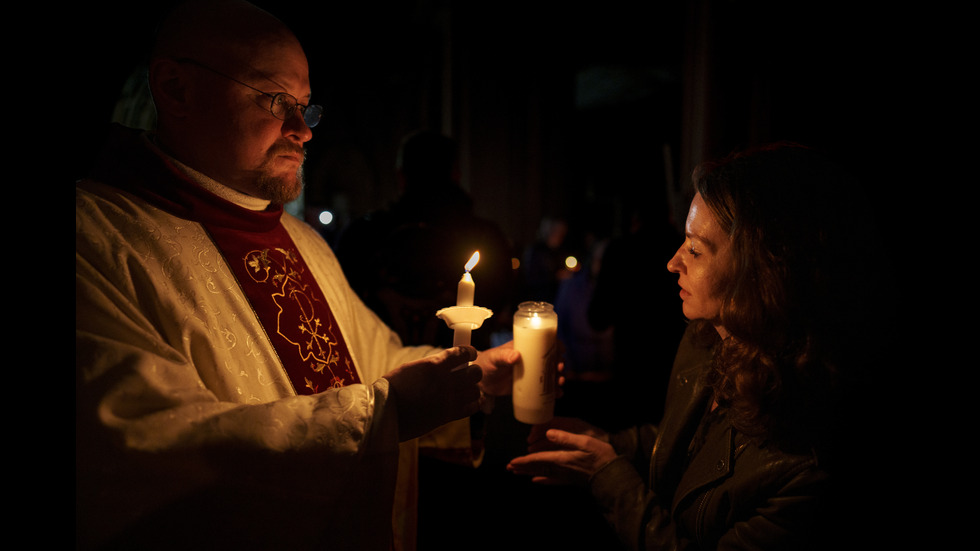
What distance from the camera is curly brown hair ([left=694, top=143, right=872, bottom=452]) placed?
4.17ft

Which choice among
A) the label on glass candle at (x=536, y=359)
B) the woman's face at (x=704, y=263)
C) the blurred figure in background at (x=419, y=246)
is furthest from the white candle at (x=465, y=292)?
the blurred figure in background at (x=419, y=246)

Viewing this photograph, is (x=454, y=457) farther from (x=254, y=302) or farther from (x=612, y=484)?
(x=254, y=302)

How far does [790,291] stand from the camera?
1.29 m

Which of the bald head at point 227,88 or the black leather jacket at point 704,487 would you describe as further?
the bald head at point 227,88

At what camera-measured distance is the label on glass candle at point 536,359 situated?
1.43 meters

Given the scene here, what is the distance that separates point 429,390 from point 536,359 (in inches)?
12.9

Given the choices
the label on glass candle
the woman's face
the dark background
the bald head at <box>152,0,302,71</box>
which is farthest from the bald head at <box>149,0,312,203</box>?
the woman's face

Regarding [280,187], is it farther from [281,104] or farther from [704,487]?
[704,487]

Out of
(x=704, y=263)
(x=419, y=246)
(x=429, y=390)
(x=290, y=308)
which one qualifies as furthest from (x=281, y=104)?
(x=419, y=246)

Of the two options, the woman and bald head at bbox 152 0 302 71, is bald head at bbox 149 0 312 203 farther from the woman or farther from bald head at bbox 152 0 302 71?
the woman

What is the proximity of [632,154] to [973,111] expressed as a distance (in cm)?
1094

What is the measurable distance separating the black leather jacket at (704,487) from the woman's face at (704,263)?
0.31m

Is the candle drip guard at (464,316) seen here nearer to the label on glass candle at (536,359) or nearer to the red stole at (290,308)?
the label on glass candle at (536,359)

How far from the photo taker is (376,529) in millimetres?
1285
